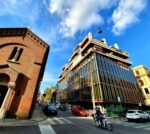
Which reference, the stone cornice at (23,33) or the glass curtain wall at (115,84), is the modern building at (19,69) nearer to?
the stone cornice at (23,33)

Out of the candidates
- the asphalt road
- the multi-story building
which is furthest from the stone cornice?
the multi-story building

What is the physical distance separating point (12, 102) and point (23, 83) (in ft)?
8.39

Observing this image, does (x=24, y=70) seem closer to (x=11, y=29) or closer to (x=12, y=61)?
(x=12, y=61)

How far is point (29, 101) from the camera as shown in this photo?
603 inches

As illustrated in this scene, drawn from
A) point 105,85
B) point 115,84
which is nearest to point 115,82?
point 115,84

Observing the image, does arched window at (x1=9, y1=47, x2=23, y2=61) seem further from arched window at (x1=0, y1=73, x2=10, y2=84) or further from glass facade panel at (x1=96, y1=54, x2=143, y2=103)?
glass facade panel at (x1=96, y1=54, x2=143, y2=103)

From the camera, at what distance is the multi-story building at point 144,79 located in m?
47.1

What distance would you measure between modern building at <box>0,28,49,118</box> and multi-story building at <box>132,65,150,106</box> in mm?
43498

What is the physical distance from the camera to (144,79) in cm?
5144

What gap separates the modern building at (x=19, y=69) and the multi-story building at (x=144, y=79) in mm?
43498

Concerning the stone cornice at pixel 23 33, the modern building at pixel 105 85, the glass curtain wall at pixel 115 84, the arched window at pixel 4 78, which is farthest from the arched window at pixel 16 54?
the glass curtain wall at pixel 115 84

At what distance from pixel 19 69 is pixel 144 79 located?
163ft

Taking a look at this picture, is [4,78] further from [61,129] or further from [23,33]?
[61,129]

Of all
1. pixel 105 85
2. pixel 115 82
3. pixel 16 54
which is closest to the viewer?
pixel 16 54
